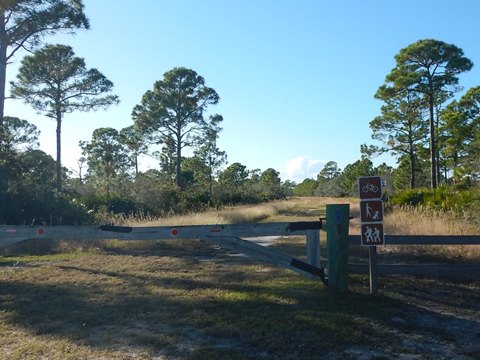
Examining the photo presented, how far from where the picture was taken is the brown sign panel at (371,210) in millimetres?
6328

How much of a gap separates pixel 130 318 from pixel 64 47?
29.3 m

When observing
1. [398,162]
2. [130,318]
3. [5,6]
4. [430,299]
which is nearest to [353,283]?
[430,299]

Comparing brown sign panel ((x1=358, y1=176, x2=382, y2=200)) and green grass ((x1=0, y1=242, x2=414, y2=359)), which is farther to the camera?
brown sign panel ((x1=358, y1=176, x2=382, y2=200))

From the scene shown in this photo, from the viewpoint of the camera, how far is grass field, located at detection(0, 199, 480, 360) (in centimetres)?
452

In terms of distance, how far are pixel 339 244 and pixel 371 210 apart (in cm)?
65

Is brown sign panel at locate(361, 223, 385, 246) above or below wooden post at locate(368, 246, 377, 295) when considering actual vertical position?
above

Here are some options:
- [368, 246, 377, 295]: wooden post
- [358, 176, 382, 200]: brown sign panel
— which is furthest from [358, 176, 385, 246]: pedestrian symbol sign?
[368, 246, 377, 295]: wooden post

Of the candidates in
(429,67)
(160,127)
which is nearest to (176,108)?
(160,127)

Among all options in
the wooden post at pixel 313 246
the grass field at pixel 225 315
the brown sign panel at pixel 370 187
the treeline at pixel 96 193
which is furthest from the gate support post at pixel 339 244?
the treeline at pixel 96 193

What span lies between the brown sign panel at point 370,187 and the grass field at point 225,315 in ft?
4.44

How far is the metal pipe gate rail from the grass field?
322 millimetres

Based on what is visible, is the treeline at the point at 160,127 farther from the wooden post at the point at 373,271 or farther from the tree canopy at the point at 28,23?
the wooden post at the point at 373,271

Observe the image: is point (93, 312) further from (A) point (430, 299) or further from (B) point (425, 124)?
(B) point (425, 124)

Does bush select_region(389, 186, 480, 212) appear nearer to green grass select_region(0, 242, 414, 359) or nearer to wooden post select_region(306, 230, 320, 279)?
wooden post select_region(306, 230, 320, 279)
